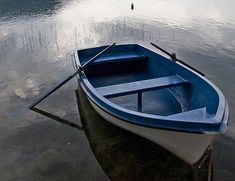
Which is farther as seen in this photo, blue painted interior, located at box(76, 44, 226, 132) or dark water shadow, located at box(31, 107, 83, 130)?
dark water shadow, located at box(31, 107, 83, 130)

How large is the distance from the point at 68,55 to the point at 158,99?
7.29 m

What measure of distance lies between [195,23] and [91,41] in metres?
7.90

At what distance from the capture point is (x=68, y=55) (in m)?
14.9

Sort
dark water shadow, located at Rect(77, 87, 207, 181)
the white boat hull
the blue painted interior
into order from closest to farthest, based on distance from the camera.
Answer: the white boat hull
the blue painted interior
dark water shadow, located at Rect(77, 87, 207, 181)

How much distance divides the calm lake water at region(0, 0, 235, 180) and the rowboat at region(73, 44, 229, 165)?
4.56 ft

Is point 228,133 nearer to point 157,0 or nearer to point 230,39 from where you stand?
point 230,39

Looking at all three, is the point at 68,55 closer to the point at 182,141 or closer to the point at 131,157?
the point at 131,157

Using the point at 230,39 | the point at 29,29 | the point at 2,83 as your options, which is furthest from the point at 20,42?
the point at 230,39

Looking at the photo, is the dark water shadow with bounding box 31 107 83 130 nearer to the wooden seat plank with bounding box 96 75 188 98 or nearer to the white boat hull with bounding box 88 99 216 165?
the wooden seat plank with bounding box 96 75 188 98

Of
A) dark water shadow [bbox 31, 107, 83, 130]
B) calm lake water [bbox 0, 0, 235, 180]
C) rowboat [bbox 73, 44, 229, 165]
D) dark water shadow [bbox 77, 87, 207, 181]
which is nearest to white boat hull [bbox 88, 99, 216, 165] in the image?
rowboat [bbox 73, 44, 229, 165]

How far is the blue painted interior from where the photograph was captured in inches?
245

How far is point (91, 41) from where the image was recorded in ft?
55.3

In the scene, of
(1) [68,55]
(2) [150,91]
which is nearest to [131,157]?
(2) [150,91]

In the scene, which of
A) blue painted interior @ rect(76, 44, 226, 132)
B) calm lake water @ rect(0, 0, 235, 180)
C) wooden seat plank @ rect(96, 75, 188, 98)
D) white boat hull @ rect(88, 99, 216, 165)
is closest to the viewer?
white boat hull @ rect(88, 99, 216, 165)
